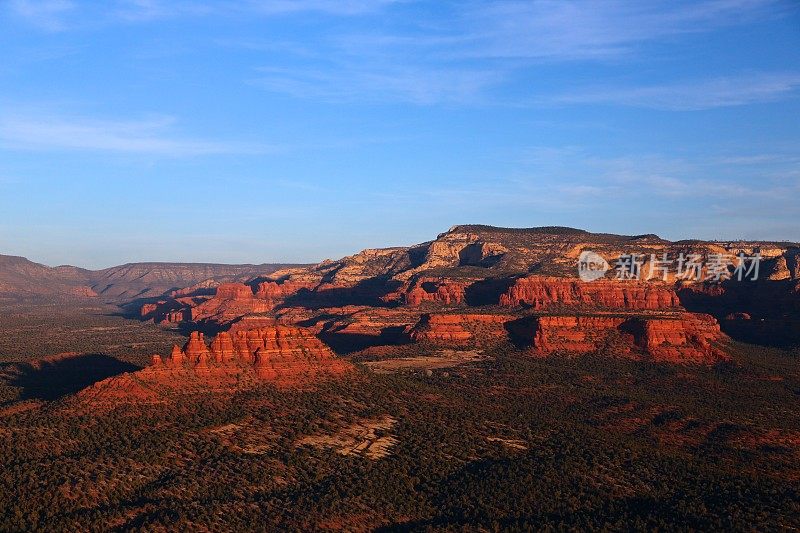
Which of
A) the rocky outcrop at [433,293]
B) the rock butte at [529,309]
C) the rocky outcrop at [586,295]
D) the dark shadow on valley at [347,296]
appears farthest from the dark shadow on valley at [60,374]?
the dark shadow on valley at [347,296]

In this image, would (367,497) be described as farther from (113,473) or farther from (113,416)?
(113,416)

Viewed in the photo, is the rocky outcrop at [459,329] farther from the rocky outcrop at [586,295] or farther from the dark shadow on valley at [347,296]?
the dark shadow on valley at [347,296]

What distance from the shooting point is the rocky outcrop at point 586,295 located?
14912 cm

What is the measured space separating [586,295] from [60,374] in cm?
9238

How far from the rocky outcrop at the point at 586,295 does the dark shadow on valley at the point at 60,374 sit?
78034mm

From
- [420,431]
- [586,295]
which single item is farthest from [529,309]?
[420,431]

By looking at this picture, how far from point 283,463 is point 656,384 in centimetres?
5766

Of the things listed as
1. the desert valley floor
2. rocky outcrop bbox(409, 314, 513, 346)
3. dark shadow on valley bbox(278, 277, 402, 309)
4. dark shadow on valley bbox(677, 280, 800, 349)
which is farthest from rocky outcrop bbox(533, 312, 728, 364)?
dark shadow on valley bbox(278, 277, 402, 309)

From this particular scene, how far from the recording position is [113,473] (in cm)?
5247

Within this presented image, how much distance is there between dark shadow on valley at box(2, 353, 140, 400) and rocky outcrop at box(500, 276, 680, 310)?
256ft

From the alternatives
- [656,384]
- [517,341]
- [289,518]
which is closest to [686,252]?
[517,341]

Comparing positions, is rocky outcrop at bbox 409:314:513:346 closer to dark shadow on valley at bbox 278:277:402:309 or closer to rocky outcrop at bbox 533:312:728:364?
rocky outcrop at bbox 533:312:728:364

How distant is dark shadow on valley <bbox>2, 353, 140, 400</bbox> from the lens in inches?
2992

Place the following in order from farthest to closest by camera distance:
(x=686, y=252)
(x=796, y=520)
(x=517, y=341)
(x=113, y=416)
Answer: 1. (x=686, y=252)
2. (x=517, y=341)
3. (x=113, y=416)
4. (x=796, y=520)
